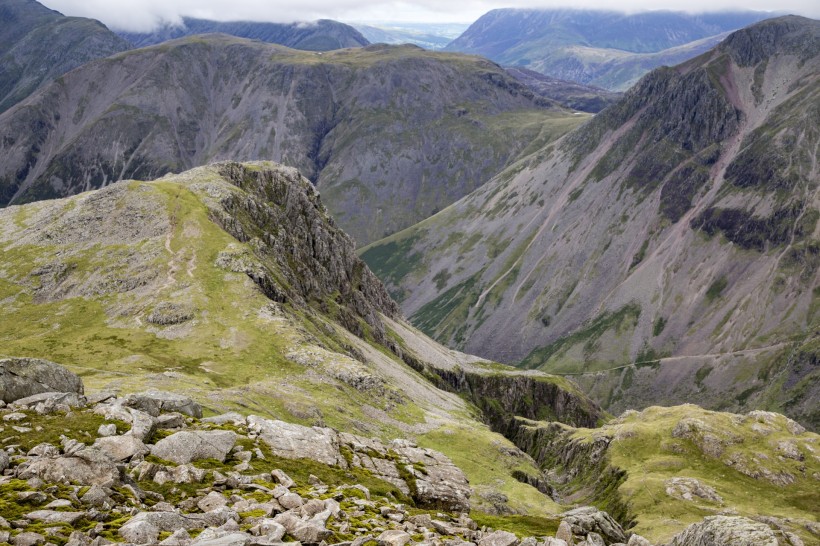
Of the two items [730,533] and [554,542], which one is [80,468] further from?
[730,533]

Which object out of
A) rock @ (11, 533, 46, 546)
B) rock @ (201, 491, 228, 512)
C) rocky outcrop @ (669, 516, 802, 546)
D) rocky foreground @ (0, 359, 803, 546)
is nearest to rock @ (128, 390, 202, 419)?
rocky foreground @ (0, 359, 803, 546)

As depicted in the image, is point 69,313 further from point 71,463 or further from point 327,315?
point 71,463

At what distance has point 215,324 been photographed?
130000 millimetres

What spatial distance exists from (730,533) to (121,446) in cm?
4332

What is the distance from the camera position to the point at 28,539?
94.9ft

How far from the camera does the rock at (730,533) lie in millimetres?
41062

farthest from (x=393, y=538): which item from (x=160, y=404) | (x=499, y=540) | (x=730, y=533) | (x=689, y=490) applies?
(x=689, y=490)

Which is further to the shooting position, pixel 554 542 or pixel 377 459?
pixel 377 459

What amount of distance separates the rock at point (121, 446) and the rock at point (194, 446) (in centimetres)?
129

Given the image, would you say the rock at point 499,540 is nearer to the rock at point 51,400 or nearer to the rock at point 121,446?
the rock at point 121,446

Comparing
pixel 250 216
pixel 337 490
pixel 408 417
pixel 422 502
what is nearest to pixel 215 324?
pixel 408 417

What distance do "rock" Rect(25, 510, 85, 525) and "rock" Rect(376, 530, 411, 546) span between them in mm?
16838

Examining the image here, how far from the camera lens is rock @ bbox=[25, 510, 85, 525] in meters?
31.2

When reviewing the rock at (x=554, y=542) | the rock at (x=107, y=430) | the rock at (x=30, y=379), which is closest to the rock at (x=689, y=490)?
the rock at (x=554, y=542)
